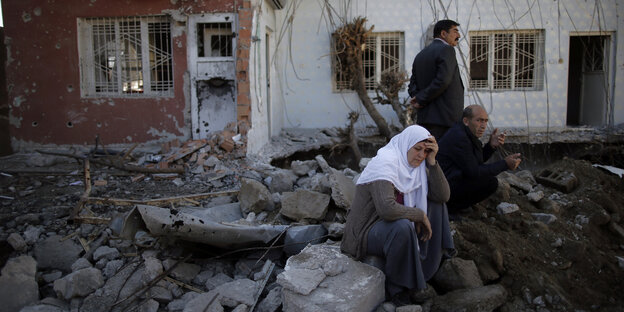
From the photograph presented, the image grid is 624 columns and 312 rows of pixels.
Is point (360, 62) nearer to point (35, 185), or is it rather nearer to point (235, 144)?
point (235, 144)

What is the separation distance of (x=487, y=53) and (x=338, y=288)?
27.3ft

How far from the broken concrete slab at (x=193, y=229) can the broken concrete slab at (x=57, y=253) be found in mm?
763

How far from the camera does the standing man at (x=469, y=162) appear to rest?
378cm

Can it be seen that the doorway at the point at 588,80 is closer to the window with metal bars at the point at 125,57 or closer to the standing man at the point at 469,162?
the standing man at the point at 469,162

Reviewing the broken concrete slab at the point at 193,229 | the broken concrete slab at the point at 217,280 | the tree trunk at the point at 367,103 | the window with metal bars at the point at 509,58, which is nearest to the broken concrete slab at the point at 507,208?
the broken concrete slab at the point at 193,229

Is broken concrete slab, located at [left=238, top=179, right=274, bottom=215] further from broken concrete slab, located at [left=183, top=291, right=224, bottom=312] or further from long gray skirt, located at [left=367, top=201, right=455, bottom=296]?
long gray skirt, located at [left=367, top=201, right=455, bottom=296]

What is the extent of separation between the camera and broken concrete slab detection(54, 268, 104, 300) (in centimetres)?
344

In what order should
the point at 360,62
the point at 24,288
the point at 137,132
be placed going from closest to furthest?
the point at 24,288
the point at 137,132
the point at 360,62

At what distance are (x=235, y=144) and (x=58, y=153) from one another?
9.12 feet

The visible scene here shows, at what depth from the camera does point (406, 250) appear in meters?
2.86

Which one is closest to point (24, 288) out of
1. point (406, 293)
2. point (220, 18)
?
point (406, 293)

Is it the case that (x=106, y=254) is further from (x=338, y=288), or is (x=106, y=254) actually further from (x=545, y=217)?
(x=545, y=217)

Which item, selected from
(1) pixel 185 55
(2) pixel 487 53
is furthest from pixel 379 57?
(1) pixel 185 55

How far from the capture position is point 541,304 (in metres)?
3.17
